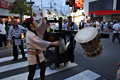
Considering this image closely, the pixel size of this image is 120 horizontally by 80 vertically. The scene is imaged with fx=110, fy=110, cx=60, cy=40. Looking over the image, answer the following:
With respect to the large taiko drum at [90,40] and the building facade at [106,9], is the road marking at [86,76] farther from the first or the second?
Result: the building facade at [106,9]

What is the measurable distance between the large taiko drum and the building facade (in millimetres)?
26550

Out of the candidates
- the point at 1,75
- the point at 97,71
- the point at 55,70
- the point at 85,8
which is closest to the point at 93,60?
the point at 97,71

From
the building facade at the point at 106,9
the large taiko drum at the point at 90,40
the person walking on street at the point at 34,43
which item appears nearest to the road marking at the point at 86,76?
the large taiko drum at the point at 90,40

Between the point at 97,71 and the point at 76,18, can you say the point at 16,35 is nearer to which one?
the point at 97,71

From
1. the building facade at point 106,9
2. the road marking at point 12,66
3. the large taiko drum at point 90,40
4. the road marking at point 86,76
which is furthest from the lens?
the building facade at point 106,9

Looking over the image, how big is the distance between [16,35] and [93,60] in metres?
3.60

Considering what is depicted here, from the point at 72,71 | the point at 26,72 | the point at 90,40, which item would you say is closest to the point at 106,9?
the point at 72,71

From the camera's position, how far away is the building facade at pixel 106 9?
2590 cm

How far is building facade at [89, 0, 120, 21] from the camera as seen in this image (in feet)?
85.0

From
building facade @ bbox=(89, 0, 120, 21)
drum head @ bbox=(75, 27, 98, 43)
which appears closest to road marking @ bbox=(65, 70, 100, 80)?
drum head @ bbox=(75, 27, 98, 43)

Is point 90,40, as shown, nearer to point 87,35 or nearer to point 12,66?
point 87,35

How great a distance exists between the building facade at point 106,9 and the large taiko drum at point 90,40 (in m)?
26.5

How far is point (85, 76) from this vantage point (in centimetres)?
361

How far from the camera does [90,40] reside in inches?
93.0
